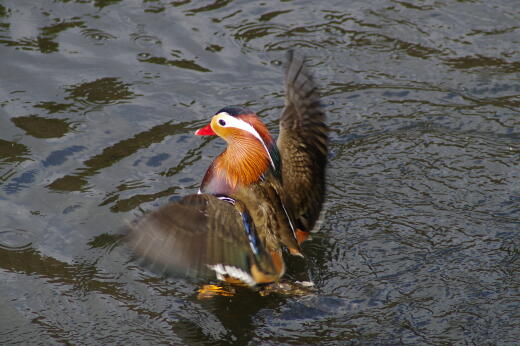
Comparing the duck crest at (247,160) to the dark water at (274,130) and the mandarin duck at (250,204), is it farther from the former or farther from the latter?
the dark water at (274,130)

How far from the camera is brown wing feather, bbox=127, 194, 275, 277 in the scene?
15.1 ft

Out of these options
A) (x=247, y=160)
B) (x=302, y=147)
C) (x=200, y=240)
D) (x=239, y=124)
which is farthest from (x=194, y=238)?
(x=302, y=147)

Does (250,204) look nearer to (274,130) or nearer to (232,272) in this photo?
(232,272)

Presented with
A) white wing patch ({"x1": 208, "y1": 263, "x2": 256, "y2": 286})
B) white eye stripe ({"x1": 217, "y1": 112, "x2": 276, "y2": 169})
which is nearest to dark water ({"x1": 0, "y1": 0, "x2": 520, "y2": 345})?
white wing patch ({"x1": 208, "y1": 263, "x2": 256, "y2": 286})

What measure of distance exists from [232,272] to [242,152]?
37.0 inches

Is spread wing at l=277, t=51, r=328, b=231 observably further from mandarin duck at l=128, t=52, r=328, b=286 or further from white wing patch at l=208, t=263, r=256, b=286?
white wing patch at l=208, t=263, r=256, b=286

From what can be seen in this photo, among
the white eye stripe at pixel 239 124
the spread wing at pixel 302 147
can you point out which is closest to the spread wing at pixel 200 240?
the white eye stripe at pixel 239 124

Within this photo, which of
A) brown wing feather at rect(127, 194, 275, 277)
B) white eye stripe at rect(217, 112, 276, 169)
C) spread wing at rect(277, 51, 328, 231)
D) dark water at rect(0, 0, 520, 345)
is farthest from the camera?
spread wing at rect(277, 51, 328, 231)

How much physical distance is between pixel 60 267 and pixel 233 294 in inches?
48.7

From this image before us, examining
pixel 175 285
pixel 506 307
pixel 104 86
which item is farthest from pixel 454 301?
pixel 104 86

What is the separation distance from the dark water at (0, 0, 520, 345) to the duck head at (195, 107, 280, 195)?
2.44 feet

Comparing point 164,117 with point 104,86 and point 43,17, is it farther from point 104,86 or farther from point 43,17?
point 43,17

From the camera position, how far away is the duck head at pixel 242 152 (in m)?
5.39

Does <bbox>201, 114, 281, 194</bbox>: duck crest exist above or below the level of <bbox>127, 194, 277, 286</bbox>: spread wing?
above
